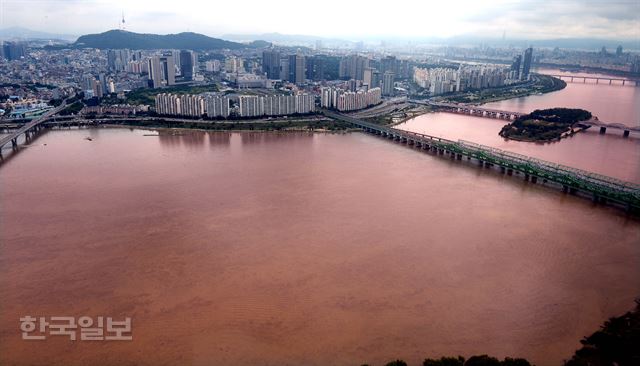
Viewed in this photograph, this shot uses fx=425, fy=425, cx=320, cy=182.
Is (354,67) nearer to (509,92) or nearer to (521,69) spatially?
(509,92)

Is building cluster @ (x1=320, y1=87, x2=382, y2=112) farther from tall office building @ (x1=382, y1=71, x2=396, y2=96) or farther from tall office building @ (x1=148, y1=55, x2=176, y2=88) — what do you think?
tall office building @ (x1=148, y1=55, x2=176, y2=88)

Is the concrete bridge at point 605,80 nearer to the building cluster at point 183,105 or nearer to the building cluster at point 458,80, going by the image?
the building cluster at point 458,80

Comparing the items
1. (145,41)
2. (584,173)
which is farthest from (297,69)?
(145,41)

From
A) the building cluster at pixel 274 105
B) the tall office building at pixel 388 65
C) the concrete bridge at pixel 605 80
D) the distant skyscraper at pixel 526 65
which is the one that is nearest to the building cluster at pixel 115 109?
the building cluster at pixel 274 105

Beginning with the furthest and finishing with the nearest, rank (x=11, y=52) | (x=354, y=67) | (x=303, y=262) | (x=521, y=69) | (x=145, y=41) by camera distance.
Result: (x=145, y=41) < (x=11, y=52) < (x=521, y=69) < (x=354, y=67) < (x=303, y=262)

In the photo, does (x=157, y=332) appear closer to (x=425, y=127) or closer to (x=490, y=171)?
(x=490, y=171)

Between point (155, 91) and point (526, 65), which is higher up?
point (526, 65)
